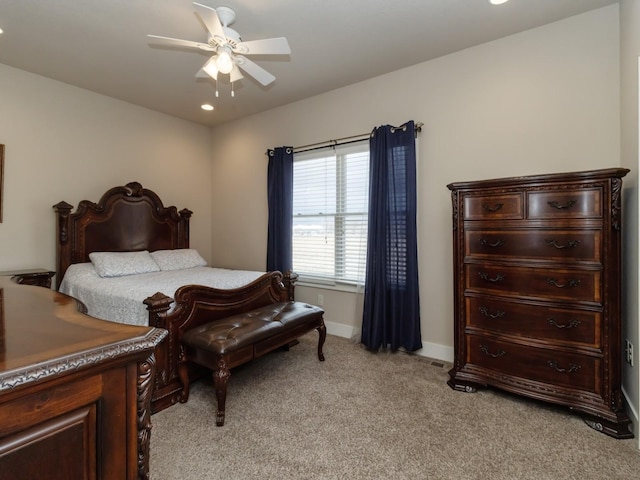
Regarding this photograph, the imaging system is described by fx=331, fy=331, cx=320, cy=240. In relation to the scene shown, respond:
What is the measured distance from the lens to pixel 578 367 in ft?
6.82

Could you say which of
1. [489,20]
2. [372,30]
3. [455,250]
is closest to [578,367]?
[455,250]

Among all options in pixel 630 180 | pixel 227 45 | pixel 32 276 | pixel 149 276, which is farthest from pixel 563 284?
pixel 32 276

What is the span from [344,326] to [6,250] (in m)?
3.47

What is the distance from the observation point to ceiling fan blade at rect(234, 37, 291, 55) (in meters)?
2.18

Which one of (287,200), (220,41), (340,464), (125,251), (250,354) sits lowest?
(340,464)

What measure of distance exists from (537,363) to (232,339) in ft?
6.66

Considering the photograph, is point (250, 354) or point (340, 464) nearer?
point (340, 464)

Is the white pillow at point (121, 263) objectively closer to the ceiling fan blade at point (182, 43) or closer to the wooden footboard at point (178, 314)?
the wooden footboard at point (178, 314)

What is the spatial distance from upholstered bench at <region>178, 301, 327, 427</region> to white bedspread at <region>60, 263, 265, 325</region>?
37 cm

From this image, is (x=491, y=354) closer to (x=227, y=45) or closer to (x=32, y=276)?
(x=227, y=45)

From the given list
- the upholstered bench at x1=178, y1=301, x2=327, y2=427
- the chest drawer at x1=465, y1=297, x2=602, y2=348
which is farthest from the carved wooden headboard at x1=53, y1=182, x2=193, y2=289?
the chest drawer at x1=465, y1=297, x2=602, y2=348

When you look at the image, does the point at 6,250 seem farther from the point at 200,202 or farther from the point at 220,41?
the point at 220,41

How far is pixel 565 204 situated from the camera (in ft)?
6.88

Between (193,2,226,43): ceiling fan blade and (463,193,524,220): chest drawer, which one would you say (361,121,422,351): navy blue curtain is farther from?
(193,2,226,43): ceiling fan blade
